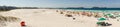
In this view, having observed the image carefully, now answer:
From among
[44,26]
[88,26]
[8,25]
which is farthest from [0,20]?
[88,26]

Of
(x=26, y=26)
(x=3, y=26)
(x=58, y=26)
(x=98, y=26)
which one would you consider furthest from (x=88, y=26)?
(x=3, y=26)

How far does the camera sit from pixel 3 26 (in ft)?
65.5

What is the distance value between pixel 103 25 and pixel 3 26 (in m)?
7.68

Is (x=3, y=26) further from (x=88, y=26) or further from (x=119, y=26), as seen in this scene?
(x=119, y=26)

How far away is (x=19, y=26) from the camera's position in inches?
814

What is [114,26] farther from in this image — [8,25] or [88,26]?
[8,25]

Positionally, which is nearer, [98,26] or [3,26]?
[3,26]

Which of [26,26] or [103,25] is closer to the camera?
[26,26]

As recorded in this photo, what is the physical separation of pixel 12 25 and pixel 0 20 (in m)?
1.47

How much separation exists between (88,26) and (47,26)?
3215 mm

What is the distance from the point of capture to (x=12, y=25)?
20969 mm

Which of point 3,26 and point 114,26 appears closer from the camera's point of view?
point 3,26

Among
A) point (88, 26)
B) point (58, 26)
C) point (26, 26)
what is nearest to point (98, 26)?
point (88, 26)

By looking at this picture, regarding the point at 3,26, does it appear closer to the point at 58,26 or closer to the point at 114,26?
the point at 58,26
